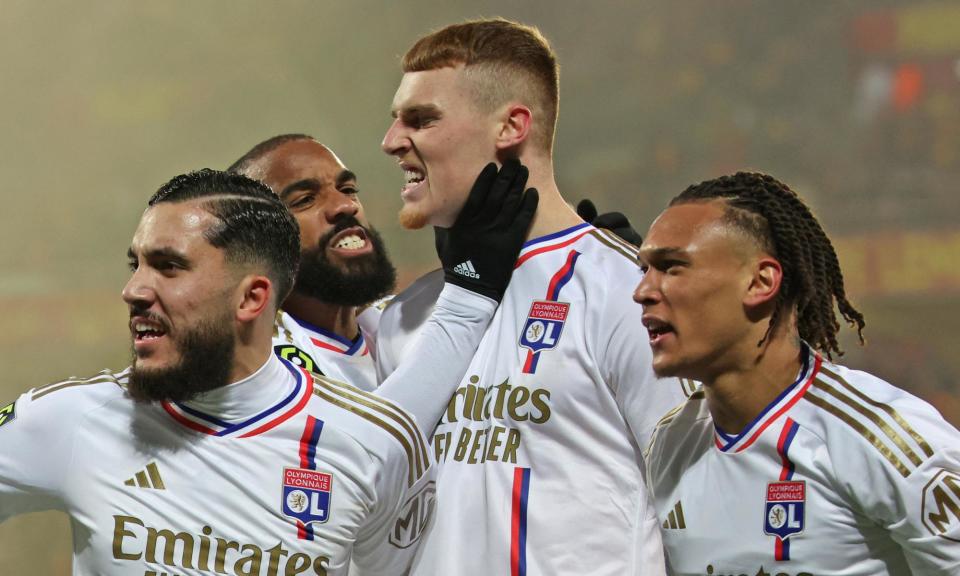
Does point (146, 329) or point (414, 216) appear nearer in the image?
point (146, 329)

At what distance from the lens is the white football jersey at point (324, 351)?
2699mm

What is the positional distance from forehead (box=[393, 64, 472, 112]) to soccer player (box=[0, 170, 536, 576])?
18.3 inches

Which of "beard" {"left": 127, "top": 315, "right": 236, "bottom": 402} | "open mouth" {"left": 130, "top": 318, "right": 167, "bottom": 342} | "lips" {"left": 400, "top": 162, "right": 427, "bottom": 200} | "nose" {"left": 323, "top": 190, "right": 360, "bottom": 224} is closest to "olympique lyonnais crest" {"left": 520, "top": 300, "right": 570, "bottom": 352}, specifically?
"lips" {"left": 400, "top": 162, "right": 427, "bottom": 200}

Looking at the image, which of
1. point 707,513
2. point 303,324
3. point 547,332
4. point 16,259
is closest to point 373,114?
point 16,259

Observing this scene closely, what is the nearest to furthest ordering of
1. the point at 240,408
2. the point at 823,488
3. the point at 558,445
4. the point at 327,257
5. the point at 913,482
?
the point at 913,482
the point at 823,488
the point at 240,408
the point at 558,445
the point at 327,257

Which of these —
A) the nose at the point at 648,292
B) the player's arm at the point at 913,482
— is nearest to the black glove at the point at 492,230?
the nose at the point at 648,292

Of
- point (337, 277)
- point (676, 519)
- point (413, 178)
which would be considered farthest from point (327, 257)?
point (676, 519)

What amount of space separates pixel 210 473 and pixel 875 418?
1.13 m

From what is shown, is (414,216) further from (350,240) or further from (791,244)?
(791,244)

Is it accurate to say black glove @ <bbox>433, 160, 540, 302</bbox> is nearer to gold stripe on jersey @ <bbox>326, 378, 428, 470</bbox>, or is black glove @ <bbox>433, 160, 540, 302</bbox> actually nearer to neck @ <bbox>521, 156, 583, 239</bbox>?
neck @ <bbox>521, 156, 583, 239</bbox>

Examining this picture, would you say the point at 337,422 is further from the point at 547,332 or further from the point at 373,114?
the point at 373,114

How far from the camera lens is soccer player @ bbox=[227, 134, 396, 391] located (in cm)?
A: 288

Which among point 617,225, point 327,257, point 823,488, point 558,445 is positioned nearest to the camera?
point 823,488

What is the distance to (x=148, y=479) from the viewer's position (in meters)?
2.01
